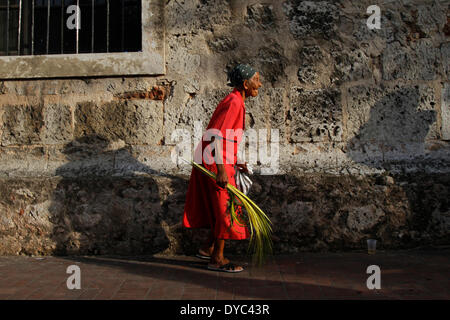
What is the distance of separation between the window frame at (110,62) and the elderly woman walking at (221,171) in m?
1.13

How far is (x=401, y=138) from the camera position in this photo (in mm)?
4469

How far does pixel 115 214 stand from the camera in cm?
435

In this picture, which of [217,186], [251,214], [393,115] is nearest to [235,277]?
[251,214]

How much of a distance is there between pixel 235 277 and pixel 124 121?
198cm

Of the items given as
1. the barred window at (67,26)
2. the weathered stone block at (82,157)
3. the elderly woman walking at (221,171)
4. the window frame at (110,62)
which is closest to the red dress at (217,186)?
the elderly woman walking at (221,171)

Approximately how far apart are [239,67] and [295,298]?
6.15ft

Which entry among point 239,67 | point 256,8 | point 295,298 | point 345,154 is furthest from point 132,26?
point 295,298

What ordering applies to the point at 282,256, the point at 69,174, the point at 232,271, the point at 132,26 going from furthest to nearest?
the point at 132,26, the point at 69,174, the point at 282,256, the point at 232,271

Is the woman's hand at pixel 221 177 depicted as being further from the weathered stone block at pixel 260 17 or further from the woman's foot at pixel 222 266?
the weathered stone block at pixel 260 17

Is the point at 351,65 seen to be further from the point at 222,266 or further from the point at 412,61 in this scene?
the point at 222,266

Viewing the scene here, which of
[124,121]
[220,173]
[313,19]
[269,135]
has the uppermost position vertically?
[313,19]

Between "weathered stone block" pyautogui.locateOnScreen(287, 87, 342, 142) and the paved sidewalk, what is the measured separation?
1134 millimetres

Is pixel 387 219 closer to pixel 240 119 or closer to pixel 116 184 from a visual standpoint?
pixel 240 119

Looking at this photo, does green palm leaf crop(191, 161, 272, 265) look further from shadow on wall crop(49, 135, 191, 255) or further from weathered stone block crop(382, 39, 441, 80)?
weathered stone block crop(382, 39, 441, 80)
